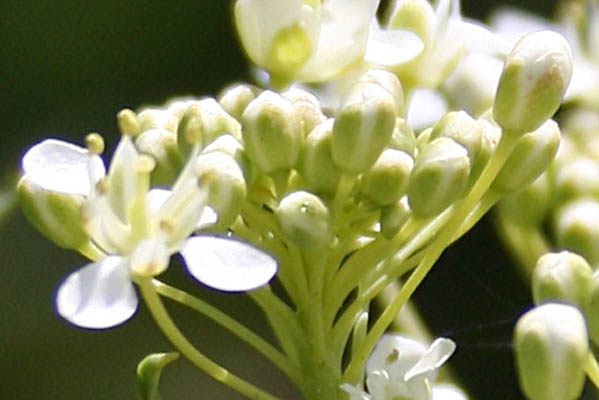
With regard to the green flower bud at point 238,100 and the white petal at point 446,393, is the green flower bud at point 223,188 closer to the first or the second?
the green flower bud at point 238,100

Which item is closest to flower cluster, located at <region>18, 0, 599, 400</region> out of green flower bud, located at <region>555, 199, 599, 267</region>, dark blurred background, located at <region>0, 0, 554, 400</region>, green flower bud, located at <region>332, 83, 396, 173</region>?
green flower bud, located at <region>332, 83, 396, 173</region>

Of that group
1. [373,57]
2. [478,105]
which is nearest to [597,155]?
[478,105]

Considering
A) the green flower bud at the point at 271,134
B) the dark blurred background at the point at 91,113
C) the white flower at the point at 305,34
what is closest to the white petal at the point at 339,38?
the white flower at the point at 305,34

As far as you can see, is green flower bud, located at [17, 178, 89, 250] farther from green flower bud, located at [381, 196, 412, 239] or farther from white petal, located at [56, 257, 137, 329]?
green flower bud, located at [381, 196, 412, 239]

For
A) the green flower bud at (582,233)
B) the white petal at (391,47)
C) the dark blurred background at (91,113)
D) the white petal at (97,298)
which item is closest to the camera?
the white petal at (97,298)

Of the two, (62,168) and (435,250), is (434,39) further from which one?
(62,168)

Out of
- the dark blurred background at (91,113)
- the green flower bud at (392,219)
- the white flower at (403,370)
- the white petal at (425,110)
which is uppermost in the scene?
the green flower bud at (392,219)
